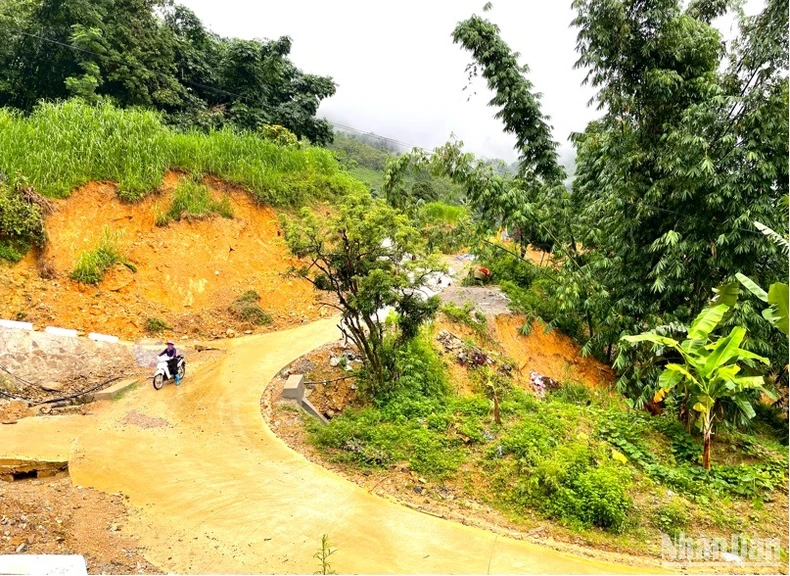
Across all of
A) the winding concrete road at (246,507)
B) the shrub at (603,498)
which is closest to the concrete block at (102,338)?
the winding concrete road at (246,507)

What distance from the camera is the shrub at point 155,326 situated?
1027cm

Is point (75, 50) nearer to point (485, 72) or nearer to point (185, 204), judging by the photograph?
point (185, 204)

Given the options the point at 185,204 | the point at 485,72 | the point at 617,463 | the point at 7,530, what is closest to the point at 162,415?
the point at 7,530

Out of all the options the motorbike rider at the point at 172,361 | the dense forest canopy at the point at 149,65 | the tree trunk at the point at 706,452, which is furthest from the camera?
the dense forest canopy at the point at 149,65

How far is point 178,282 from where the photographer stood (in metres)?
11.7

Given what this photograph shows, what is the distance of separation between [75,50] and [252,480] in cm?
1600

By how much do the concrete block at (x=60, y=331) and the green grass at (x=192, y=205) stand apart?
168 inches

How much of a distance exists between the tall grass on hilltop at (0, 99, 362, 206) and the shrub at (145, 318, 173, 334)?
12.6ft

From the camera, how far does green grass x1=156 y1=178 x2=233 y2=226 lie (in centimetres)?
1281

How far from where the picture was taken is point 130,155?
1284 centimetres

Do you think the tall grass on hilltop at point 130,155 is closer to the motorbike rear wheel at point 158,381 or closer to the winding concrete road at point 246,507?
the motorbike rear wheel at point 158,381

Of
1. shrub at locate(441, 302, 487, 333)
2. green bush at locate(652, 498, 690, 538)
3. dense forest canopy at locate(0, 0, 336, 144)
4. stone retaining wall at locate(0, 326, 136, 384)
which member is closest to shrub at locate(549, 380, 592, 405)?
shrub at locate(441, 302, 487, 333)

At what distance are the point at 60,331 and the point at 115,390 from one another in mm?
1944

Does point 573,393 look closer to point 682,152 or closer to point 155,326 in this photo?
point 682,152
